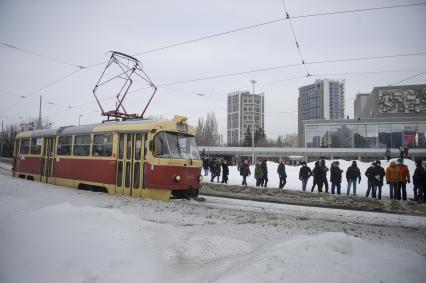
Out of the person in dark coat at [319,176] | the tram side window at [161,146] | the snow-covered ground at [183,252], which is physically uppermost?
the tram side window at [161,146]

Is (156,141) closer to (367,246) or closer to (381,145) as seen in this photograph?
(367,246)

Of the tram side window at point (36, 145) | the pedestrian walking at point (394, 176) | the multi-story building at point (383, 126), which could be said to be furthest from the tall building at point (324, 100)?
the tram side window at point (36, 145)

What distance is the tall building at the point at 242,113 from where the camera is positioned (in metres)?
91.2

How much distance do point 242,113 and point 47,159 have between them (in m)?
79.0

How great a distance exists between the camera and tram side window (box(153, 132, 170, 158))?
1059cm

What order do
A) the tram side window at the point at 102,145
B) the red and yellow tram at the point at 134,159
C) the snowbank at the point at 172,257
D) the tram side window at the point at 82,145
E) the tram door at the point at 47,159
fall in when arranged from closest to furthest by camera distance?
the snowbank at the point at 172,257, the red and yellow tram at the point at 134,159, the tram side window at the point at 102,145, the tram side window at the point at 82,145, the tram door at the point at 47,159

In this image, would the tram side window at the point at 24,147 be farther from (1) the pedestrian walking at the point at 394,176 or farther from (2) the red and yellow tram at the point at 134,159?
(1) the pedestrian walking at the point at 394,176

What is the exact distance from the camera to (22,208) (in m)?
7.54

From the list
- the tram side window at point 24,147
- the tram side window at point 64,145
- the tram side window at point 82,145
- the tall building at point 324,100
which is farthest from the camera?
the tall building at point 324,100

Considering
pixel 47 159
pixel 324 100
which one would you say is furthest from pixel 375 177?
pixel 324 100

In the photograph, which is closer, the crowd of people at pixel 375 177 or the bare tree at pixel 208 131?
the crowd of people at pixel 375 177

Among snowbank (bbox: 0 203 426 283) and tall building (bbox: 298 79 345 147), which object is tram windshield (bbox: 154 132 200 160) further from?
tall building (bbox: 298 79 345 147)

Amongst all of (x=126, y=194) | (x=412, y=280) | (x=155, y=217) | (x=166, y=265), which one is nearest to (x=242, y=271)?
(x=166, y=265)

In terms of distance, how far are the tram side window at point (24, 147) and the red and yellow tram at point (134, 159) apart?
4.67 meters
